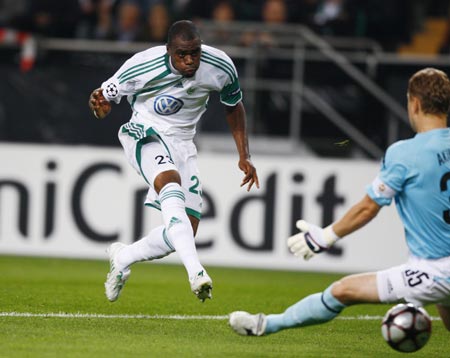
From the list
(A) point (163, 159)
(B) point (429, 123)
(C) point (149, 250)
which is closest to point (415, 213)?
(B) point (429, 123)

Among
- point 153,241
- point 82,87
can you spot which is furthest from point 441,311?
point 82,87

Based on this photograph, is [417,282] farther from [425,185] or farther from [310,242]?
[310,242]

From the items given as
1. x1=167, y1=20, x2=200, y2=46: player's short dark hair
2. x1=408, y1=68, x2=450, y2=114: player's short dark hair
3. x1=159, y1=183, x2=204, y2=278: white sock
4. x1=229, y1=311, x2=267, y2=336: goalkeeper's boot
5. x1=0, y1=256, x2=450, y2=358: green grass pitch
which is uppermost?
x1=167, y1=20, x2=200, y2=46: player's short dark hair

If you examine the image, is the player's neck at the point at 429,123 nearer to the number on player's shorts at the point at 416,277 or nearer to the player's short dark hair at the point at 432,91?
the player's short dark hair at the point at 432,91

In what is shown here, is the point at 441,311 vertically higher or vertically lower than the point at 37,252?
higher

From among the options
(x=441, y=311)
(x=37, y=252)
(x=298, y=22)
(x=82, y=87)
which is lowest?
(x=37, y=252)

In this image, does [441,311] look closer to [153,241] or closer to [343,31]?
[153,241]

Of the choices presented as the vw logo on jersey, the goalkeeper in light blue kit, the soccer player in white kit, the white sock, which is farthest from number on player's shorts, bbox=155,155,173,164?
the goalkeeper in light blue kit

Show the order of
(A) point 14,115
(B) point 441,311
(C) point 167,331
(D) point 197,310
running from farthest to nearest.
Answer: (A) point 14,115 → (D) point 197,310 → (C) point 167,331 → (B) point 441,311

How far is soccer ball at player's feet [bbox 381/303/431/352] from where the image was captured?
6348 mm

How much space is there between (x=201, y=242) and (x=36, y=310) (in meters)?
5.10

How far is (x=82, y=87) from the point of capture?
48.6 feet

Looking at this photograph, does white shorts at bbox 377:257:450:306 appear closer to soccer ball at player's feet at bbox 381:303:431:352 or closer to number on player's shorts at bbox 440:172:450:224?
soccer ball at player's feet at bbox 381:303:431:352

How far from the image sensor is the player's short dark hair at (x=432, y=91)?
630 centimetres
